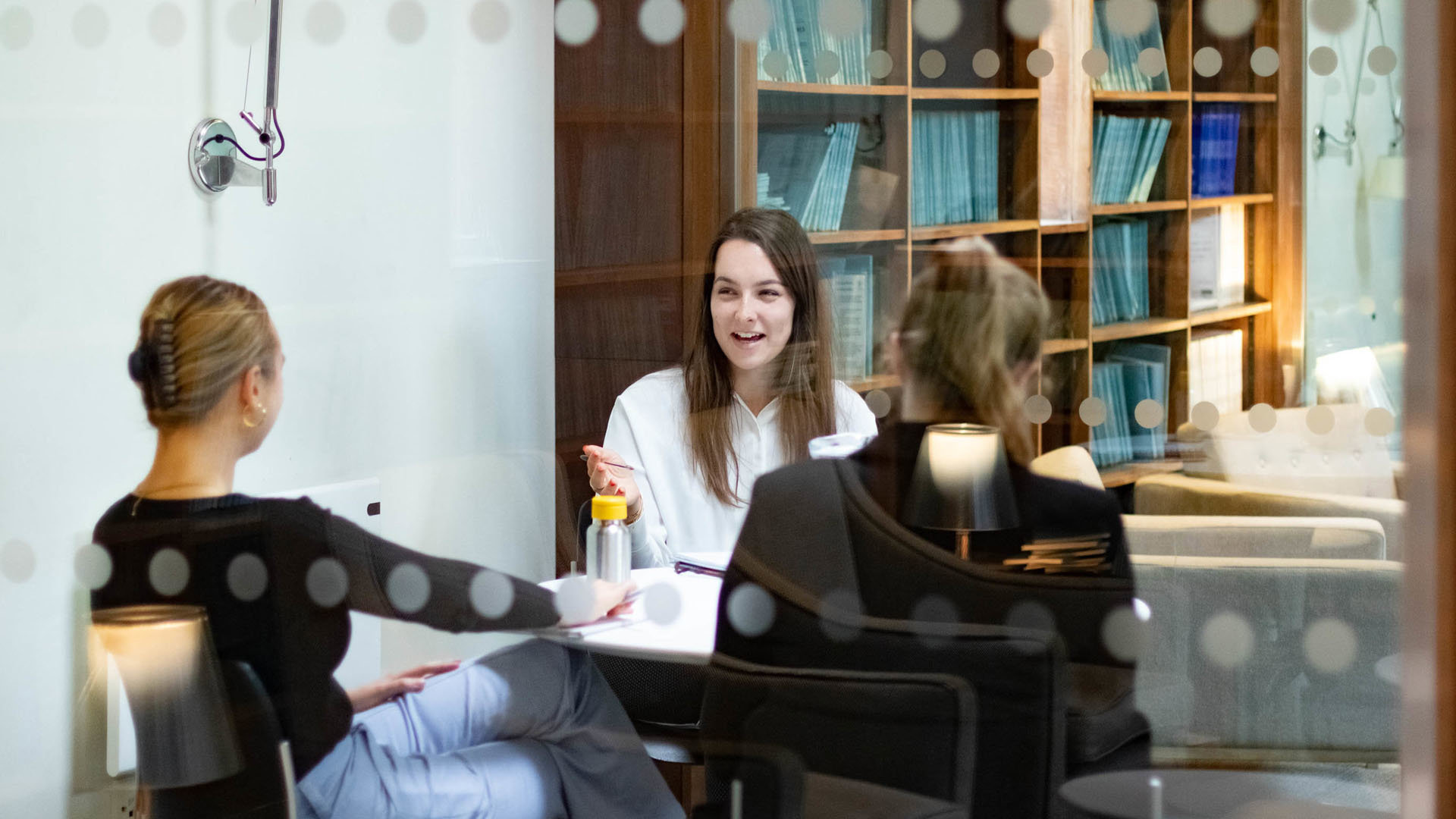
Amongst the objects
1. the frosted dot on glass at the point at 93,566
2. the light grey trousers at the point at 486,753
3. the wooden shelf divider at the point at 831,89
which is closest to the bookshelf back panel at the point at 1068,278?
the wooden shelf divider at the point at 831,89

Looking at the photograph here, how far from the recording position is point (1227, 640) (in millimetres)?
1084

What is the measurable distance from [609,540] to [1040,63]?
0.63 m

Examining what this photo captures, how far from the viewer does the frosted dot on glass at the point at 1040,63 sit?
1.10 metres

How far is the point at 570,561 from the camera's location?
1.34m

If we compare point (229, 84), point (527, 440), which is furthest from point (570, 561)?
point (229, 84)

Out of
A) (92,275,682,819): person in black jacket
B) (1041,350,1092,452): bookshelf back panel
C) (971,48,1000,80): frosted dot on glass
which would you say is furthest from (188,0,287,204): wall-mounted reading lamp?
(1041,350,1092,452): bookshelf back panel

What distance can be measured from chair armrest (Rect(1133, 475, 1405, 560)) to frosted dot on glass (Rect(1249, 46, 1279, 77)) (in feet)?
1.14

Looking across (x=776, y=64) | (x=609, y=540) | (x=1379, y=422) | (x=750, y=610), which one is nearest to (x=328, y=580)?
(x=609, y=540)

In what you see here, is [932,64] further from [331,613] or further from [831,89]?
[331,613]

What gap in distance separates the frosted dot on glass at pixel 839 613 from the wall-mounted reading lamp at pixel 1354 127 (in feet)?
1.83

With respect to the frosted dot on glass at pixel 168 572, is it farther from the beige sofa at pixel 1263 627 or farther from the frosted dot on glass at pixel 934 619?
the beige sofa at pixel 1263 627

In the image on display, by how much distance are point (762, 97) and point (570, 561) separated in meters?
0.52

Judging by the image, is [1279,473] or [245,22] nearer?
[1279,473]

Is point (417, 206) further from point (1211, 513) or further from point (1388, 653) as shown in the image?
point (1388, 653)
